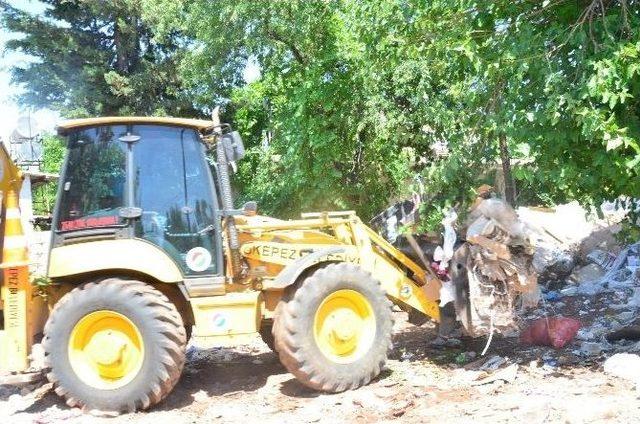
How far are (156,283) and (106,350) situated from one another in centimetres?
66

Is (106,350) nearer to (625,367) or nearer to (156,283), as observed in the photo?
(156,283)

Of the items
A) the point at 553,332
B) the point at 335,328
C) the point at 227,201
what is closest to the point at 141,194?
the point at 227,201

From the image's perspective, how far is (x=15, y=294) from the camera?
560 centimetres

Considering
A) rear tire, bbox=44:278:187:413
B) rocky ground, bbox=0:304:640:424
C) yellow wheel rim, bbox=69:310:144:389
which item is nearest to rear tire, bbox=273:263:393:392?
rocky ground, bbox=0:304:640:424

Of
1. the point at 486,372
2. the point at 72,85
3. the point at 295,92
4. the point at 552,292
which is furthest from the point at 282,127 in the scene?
the point at 72,85

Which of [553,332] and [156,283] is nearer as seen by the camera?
[156,283]

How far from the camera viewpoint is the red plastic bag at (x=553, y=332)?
22.4 ft

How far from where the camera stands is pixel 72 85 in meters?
20.5

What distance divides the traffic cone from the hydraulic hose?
1626 mm

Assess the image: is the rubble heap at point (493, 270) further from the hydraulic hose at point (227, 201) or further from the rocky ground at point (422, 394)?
the hydraulic hose at point (227, 201)

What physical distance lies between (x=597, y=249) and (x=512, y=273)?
22.2 ft

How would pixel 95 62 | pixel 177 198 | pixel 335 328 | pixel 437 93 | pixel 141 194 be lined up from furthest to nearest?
1. pixel 95 62
2. pixel 437 93
3. pixel 335 328
4. pixel 177 198
5. pixel 141 194

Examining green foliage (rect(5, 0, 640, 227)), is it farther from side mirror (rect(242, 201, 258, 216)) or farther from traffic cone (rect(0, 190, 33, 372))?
traffic cone (rect(0, 190, 33, 372))

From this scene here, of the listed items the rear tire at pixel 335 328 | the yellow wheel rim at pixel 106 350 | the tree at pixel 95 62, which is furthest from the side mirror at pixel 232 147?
the tree at pixel 95 62
